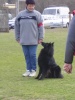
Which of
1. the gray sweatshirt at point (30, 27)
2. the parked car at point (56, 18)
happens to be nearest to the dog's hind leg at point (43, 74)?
the gray sweatshirt at point (30, 27)

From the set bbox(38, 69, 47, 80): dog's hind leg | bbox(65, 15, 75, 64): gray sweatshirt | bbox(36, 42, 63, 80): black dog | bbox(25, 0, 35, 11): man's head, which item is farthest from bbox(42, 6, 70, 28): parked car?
bbox(65, 15, 75, 64): gray sweatshirt

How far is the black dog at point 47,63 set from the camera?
9.55 m

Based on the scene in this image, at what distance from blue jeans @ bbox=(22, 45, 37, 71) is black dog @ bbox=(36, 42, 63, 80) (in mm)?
383

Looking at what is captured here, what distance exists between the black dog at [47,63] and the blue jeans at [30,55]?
Answer: 1.26 feet

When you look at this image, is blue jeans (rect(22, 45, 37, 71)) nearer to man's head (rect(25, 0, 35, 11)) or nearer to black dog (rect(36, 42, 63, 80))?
black dog (rect(36, 42, 63, 80))

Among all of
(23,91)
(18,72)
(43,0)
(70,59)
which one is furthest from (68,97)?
(43,0)

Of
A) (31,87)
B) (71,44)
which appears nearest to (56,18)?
(31,87)

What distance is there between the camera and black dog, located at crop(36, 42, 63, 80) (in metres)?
9.55

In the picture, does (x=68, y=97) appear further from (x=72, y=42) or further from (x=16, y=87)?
(x=72, y=42)

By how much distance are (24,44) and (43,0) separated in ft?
181

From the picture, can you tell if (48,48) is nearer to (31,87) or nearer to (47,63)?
(47,63)

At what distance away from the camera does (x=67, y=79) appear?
9766mm

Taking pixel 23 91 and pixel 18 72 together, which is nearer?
pixel 23 91

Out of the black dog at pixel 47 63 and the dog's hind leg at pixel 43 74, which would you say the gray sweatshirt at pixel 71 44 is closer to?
the black dog at pixel 47 63
